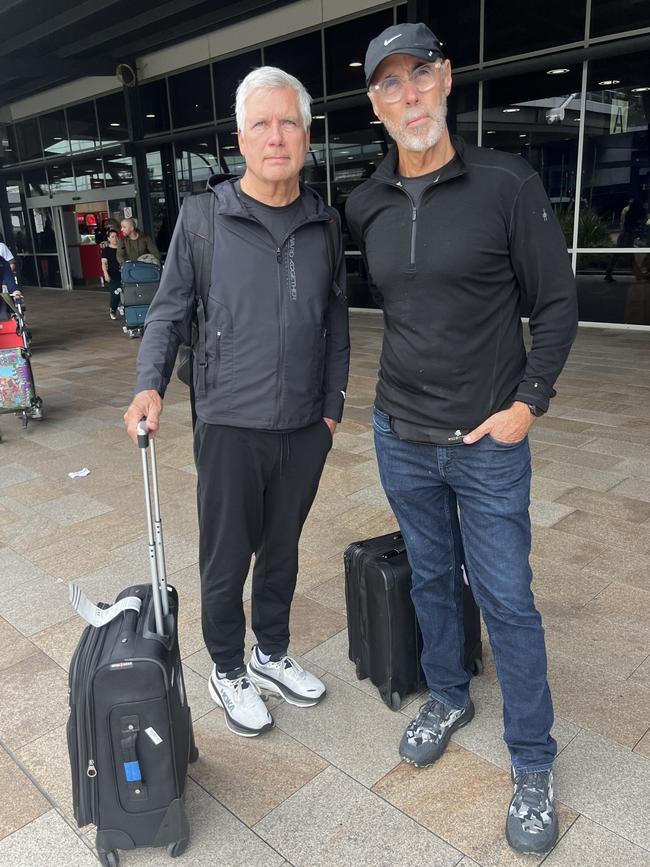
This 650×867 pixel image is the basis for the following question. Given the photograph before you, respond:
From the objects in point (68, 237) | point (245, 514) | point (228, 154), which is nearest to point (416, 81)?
point (245, 514)

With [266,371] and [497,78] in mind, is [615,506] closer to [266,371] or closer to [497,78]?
[266,371]

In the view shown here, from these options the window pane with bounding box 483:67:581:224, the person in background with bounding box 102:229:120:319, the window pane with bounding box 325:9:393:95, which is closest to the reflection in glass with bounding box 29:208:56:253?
the person in background with bounding box 102:229:120:319

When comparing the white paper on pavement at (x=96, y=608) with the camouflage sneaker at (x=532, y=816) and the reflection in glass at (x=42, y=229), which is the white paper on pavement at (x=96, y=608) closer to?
the camouflage sneaker at (x=532, y=816)

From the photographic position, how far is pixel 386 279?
6.54ft

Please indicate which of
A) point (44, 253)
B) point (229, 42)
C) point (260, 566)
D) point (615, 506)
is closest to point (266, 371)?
point (260, 566)

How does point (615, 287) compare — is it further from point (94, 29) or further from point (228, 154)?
point (94, 29)

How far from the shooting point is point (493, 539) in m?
1.98

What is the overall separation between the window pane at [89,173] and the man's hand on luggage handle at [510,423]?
18.4m

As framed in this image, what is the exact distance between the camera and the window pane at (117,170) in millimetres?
17203

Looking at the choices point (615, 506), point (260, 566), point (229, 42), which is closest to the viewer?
point (260, 566)

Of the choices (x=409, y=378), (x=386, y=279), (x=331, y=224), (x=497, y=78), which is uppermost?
(x=497, y=78)

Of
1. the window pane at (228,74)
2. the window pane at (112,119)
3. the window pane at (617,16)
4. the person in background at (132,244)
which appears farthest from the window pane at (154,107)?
the window pane at (617,16)

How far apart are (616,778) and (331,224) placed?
6.33 ft

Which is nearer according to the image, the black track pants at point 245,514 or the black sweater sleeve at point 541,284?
the black sweater sleeve at point 541,284
